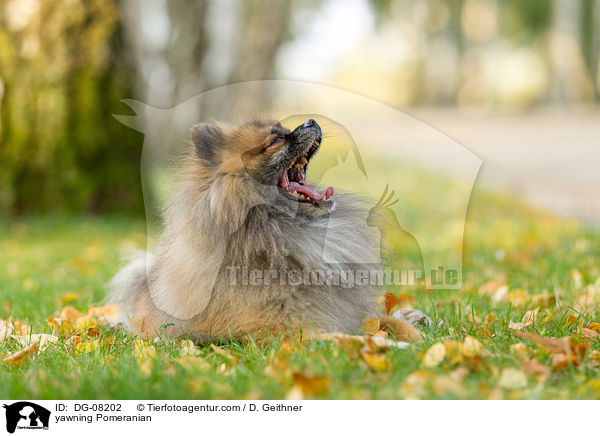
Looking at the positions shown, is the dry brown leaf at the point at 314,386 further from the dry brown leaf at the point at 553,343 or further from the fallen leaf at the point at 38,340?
the fallen leaf at the point at 38,340

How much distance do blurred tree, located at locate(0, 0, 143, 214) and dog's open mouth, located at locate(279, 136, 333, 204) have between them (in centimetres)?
616

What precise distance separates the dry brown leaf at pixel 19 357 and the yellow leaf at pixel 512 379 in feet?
7.72

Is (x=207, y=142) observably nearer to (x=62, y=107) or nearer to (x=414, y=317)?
(x=414, y=317)

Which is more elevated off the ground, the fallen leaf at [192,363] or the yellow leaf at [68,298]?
the fallen leaf at [192,363]

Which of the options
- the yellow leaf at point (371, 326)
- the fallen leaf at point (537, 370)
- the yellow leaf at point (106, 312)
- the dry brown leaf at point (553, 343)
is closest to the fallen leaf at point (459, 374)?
the fallen leaf at point (537, 370)

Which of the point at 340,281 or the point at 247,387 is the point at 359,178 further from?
the point at 247,387

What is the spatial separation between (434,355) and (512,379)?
14.1 inches

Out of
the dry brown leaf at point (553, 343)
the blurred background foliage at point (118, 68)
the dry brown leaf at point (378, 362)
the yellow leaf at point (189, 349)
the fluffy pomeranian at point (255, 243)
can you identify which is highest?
the blurred background foliage at point (118, 68)

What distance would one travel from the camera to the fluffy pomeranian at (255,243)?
11.4ft

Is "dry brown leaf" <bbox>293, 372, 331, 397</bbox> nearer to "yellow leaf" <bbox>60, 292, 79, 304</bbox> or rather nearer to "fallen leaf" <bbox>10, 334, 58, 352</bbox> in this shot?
"fallen leaf" <bbox>10, 334, 58, 352</bbox>

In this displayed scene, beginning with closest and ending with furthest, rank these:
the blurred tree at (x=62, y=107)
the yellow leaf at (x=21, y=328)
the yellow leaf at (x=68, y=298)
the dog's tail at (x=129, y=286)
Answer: the yellow leaf at (x=21, y=328)
the dog's tail at (x=129, y=286)
the yellow leaf at (x=68, y=298)
the blurred tree at (x=62, y=107)

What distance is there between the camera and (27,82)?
8.95 meters

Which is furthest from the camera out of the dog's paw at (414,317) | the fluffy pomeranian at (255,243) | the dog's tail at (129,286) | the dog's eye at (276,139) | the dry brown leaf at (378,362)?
the dog's tail at (129,286)

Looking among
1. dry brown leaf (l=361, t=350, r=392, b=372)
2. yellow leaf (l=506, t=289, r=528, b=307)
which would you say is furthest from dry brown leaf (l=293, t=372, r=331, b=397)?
yellow leaf (l=506, t=289, r=528, b=307)
